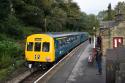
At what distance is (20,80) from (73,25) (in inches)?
2857

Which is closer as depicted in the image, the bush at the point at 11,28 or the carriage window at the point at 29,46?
the carriage window at the point at 29,46

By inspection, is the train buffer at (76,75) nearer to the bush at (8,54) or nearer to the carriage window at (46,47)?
the carriage window at (46,47)

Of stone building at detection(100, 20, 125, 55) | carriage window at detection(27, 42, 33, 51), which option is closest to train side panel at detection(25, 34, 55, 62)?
carriage window at detection(27, 42, 33, 51)

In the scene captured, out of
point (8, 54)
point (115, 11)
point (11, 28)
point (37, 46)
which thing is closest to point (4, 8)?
point (11, 28)

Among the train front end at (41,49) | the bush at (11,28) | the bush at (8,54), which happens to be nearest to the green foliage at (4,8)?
the bush at (11,28)

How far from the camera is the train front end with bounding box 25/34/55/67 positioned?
75.5ft

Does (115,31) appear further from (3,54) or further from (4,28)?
(4,28)

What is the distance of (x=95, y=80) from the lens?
17.2 meters

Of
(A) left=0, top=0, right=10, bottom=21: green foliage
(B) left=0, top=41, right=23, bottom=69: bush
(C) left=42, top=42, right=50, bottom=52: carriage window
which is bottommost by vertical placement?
(B) left=0, top=41, right=23, bottom=69: bush

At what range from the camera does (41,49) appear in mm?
23234

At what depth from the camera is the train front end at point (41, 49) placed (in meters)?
23.0

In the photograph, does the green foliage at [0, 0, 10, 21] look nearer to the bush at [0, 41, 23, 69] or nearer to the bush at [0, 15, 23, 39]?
the bush at [0, 15, 23, 39]

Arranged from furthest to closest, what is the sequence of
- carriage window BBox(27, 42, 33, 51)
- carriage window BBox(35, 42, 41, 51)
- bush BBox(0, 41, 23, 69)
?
bush BBox(0, 41, 23, 69), carriage window BBox(27, 42, 33, 51), carriage window BBox(35, 42, 41, 51)

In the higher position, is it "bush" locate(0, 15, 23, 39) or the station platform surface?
"bush" locate(0, 15, 23, 39)
